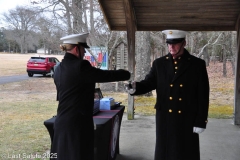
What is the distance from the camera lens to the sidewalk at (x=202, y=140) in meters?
4.17

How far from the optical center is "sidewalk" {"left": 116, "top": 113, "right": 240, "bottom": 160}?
4.17 meters

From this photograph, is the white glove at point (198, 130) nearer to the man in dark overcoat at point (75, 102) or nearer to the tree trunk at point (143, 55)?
the man in dark overcoat at point (75, 102)

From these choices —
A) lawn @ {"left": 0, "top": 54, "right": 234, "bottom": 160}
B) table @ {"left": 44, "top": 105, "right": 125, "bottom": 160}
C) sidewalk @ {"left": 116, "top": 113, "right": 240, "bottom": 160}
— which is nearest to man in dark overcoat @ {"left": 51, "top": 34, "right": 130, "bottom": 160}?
table @ {"left": 44, "top": 105, "right": 125, "bottom": 160}

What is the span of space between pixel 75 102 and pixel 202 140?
3256mm

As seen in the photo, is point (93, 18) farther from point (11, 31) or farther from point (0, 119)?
point (11, 31)

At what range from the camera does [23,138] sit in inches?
199

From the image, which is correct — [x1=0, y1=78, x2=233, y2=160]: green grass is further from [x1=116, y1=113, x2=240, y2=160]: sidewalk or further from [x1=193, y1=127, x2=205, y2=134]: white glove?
[x1=193, y1=127, x2=205, y2=134]: white glove

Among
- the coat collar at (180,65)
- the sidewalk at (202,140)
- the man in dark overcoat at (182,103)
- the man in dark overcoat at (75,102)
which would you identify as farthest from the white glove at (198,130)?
the sidewalk at (202,140)

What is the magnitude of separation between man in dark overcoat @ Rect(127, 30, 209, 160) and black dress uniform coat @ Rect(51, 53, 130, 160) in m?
0.73

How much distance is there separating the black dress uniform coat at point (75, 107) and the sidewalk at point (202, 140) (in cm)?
164

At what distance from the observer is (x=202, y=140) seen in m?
4.91

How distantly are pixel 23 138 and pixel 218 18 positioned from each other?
452cm

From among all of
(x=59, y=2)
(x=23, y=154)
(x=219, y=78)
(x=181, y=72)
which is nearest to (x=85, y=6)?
(x=59, y=2)

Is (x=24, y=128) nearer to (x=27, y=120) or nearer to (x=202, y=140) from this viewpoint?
(x=27, y=120)
